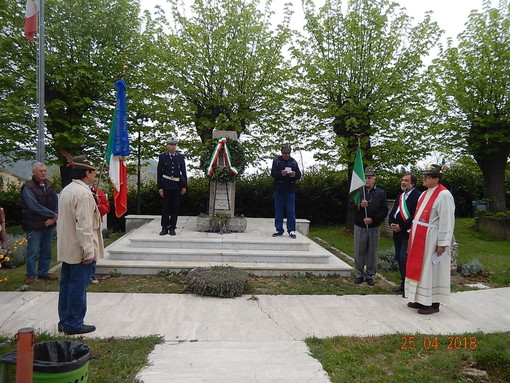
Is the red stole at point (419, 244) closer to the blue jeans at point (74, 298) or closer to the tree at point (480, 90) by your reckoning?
the blue jeans at point (74, 298)

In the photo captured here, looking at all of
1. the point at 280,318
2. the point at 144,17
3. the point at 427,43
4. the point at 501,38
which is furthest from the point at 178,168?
the point at 501,38

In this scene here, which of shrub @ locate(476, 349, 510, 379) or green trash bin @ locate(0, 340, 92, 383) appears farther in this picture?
shrub @ locate(476, 349, 510, 379)

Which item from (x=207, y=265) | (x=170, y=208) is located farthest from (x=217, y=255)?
(x=170, y=208)

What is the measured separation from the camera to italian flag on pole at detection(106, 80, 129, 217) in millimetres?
7164

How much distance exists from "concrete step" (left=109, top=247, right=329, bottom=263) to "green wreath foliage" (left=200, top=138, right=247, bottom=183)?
243 cm

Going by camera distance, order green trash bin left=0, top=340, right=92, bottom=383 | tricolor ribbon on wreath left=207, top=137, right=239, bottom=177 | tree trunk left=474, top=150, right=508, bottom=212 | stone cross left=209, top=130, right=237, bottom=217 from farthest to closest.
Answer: tree trunk left=474, top=150, right=508, bottom=212
stone cross left=209, top=130, right=237, bottom=217
tricolor ribbon on wreath left=207, top=137, right=239, bottom=177
green trash bin left=0, top=340, right=92, bottom=383

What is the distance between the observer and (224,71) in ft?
41.8

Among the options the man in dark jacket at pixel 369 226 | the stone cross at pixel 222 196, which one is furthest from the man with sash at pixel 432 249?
the stone cross at pixel 222 196

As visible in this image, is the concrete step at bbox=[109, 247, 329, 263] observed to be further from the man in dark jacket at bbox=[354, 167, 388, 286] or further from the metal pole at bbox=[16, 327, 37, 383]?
the metal pole at bbox=[16, 327, 37, 383]

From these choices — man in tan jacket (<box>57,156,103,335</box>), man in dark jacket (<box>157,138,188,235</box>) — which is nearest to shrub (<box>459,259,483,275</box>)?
man in dark jacket (<box>157,138,188,235</box>)

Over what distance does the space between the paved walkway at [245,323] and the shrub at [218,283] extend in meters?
0.16

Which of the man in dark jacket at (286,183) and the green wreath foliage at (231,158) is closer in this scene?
the man in dark jacket at (286,183)

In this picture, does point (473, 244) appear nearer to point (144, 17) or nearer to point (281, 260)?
point (281, 260)
